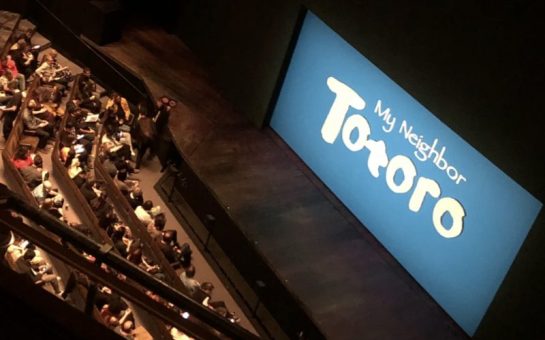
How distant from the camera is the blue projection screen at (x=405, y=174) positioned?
28.3 feet

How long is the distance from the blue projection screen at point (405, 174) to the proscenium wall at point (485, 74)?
0.79 feet

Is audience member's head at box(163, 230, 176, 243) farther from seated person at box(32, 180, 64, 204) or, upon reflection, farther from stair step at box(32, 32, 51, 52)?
stair step at box(32, 32, 51, 52)

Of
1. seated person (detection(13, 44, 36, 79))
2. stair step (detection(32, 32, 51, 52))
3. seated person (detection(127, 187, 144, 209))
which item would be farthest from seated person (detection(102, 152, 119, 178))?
stair step (detection(32, 32, 51, 52))

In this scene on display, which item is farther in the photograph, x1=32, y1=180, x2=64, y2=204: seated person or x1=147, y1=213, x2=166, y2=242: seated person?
x1=32, y1=180, x2=64, y2=204: seated person

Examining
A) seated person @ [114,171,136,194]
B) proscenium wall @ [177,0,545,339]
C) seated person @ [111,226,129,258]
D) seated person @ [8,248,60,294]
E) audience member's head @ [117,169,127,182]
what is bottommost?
seated person @ [8,248,60,294]

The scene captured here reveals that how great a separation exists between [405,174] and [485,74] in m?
1.75

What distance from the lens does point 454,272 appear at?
9.10 metres

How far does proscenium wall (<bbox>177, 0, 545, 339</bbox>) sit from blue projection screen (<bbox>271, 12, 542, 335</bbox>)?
0.24 metres

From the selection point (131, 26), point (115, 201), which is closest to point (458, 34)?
point (115, 201)

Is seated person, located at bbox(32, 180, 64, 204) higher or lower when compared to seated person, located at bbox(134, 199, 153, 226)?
lower

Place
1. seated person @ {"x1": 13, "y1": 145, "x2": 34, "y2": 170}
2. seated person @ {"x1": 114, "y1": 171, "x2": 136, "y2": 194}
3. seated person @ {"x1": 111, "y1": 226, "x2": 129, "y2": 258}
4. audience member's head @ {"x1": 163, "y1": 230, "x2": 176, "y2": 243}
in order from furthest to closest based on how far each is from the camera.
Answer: seated person @ {"x1": 13, "y1": 145, "x2": 34, "y2": 170} < seated person @ {"x1": 114, "y1": 171, "x2": 136, "y2": 194} < audience member's head @ {"x1": 163, "y1": 230, "x2": 176, "y2": 243} < seated person @ {"x1": 111, "y1": 226, "x2": 129, "y2": 258}

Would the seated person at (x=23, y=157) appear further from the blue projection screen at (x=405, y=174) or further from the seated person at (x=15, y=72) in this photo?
the blue projection screen at (x=405, y=174)

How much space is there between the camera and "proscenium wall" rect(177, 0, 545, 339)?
7898 millimetres

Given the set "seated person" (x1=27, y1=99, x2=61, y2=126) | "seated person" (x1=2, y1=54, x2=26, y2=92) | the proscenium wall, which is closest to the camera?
the proscenium wall
